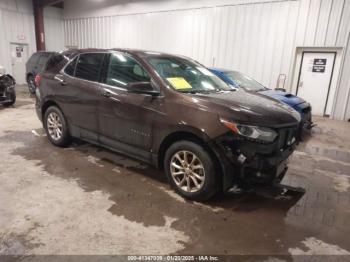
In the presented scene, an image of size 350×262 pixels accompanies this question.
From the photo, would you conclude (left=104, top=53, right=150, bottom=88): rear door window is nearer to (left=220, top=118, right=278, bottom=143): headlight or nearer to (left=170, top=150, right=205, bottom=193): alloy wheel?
(left=170, top=150, right=205, bottom=193): alloy wheel

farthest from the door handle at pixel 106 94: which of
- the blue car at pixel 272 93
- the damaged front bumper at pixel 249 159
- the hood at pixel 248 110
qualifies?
the blue car at pixel 272 93

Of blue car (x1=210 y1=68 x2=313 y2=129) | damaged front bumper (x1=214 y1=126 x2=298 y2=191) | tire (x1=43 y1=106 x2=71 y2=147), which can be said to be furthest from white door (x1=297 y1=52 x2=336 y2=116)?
tire (x1=43 y1=106 x2=71 y2=147)

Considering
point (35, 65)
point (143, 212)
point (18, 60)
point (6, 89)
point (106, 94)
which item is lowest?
point (143, 212)

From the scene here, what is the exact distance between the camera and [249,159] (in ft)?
8.36

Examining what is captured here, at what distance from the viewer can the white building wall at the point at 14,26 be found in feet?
40.0

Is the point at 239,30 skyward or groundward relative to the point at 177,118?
skyward

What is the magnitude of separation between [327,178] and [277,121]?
183 centimetres

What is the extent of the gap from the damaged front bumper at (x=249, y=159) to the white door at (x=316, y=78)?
7.03m

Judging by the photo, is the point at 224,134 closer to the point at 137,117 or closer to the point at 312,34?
the point at 137,117

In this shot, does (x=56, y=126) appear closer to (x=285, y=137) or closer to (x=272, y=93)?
(x=285, y=137)

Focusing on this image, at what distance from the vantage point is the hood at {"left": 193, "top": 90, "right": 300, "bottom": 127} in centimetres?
255

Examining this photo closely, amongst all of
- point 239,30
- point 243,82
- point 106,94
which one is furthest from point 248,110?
point 239,30

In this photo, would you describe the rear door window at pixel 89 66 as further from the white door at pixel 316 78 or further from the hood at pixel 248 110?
the white door at pixel 316 78

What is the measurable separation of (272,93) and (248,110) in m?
3.71
